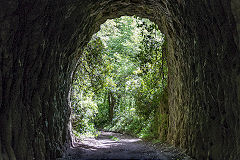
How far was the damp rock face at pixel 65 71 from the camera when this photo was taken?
3.52 meters

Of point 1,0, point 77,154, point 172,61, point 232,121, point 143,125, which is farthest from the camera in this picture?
point 143,125

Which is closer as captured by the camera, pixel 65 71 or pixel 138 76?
pixel 65 71

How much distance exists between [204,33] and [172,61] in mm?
3713

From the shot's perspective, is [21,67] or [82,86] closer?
[21,67]

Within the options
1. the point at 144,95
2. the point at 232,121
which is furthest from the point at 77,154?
the point at 144,95

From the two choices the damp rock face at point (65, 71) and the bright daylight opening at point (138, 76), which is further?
the bright daylight opening at point (138, 76)

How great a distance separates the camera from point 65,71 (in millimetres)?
6984

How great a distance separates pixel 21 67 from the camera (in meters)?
3.83

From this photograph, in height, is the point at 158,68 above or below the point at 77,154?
above

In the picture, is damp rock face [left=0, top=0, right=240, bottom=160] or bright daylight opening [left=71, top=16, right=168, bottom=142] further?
bright daylight opening [left=71, top=16, right=168, bottom=142]

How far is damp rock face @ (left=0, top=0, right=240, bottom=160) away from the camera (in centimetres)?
352

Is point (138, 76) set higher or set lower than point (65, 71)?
higher

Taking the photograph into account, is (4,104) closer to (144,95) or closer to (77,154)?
(77,154)

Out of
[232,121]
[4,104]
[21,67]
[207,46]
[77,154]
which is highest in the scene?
[207,46]
